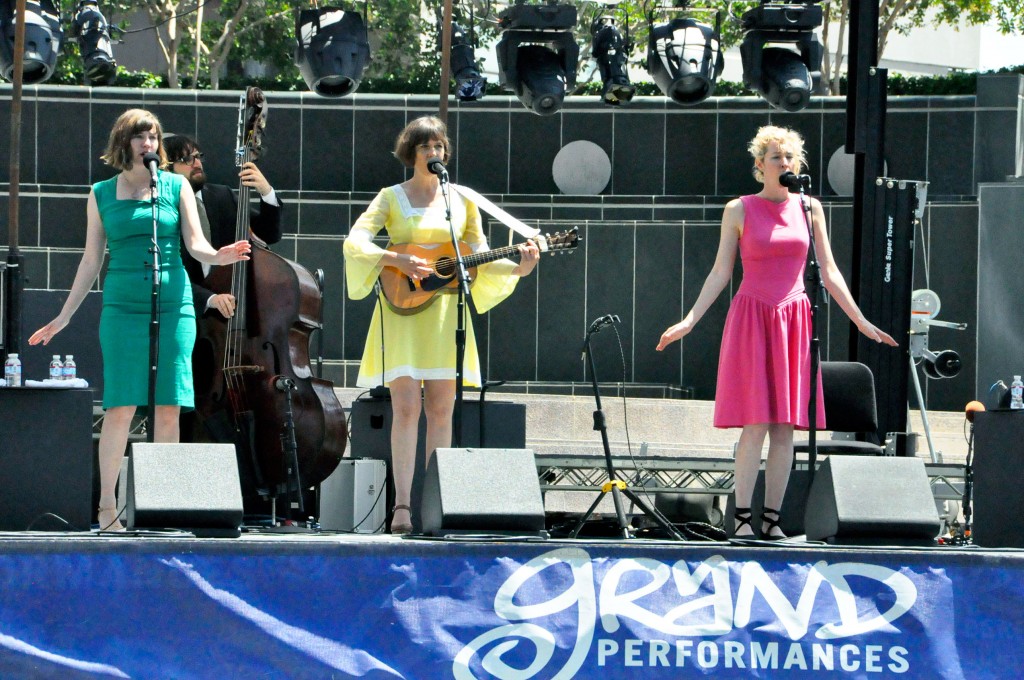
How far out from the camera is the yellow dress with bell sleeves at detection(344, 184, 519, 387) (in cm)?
634

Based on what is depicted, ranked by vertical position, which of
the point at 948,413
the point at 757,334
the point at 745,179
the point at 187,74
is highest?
the point at 187,74

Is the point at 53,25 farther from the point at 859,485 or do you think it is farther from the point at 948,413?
the point at 948,413

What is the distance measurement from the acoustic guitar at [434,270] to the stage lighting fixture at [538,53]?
2.77 m

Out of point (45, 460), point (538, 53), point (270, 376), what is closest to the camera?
point (45, 460)

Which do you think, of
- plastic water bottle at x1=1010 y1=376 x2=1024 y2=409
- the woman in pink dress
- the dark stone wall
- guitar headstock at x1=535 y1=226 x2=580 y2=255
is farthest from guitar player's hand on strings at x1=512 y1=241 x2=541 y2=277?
the dark stone wall

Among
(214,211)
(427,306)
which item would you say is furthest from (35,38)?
(427,306)

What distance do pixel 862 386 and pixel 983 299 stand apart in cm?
438

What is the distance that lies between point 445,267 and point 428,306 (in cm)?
18

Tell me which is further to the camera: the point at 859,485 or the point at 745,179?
the point at 745,179

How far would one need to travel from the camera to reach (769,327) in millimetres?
6121

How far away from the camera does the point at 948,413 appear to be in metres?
12.6

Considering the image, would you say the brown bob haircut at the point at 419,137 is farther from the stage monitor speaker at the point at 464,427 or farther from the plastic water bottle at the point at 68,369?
the plastic water bottle at the point at 68,369

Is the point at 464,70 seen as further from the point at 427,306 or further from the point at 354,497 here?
the point at 427,306

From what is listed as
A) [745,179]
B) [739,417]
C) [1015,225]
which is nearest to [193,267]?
[739,417]
